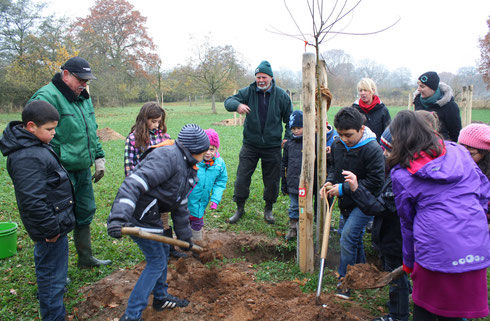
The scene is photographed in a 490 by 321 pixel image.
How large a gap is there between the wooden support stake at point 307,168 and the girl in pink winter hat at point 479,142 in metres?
1.44

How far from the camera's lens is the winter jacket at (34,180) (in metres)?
2.68

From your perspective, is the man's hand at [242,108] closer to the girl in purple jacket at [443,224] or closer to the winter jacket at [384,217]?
the winter jacket at [384,217]

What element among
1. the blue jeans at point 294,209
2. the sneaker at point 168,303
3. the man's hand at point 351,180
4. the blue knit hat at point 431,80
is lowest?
the sneaker at point 168,303

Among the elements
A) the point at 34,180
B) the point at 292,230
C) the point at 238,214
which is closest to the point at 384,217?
the point at 292,230

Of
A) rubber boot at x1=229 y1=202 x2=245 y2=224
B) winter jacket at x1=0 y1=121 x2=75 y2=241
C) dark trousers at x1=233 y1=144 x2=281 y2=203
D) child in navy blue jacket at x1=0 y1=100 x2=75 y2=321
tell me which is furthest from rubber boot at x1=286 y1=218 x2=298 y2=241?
winter jacket at x1=0 y1=121 x2=75 y2=241

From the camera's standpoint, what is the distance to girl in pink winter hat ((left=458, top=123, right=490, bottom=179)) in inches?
118

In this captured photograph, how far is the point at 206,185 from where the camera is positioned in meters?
4.36

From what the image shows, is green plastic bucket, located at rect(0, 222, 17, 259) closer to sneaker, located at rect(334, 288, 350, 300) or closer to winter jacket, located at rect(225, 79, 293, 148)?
winter jacket, located at rect(225, 79, 293, 148)

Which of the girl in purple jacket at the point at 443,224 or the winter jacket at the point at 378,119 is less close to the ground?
the winter jacket at the point at 378,119

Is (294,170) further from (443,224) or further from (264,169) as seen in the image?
(443,224)

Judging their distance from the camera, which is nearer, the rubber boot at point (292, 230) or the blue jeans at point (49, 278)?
the blue jeans at point (49, 278)

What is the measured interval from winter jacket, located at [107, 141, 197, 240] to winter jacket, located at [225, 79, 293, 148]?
2.39 meters

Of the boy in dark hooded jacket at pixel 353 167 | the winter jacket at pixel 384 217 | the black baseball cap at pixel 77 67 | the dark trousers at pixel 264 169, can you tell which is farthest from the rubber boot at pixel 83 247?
the winter jacket at pixel 384 217

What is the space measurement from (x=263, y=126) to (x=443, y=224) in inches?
136
